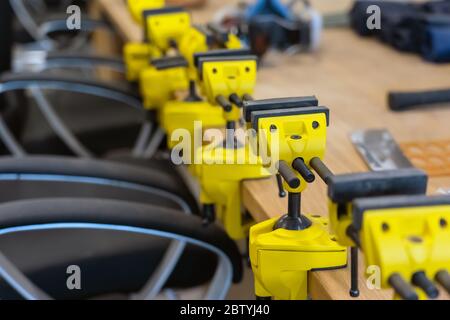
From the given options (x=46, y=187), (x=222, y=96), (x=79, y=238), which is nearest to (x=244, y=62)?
(x=222, y=96)

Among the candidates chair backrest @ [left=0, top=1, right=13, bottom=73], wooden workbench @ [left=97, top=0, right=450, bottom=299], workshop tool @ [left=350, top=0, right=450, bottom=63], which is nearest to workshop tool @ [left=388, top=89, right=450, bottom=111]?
wooden workbench @ [left=97, top=0, right=450, bottom=299]

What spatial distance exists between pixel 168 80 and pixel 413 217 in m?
0.90

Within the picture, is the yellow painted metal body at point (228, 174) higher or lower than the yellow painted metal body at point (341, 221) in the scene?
lower

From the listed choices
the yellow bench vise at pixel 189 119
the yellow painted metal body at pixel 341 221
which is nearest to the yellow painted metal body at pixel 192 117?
the yellow bench vise at pixel 189 119

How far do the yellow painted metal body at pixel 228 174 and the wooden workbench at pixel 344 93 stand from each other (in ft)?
0.06

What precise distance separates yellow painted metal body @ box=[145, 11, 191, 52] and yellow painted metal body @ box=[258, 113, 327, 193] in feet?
2.10

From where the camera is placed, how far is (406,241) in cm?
54

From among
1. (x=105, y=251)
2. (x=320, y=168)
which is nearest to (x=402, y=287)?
(x=320, y=168)

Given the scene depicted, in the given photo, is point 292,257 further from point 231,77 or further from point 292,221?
point 231,77

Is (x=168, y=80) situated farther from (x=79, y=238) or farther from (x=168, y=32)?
(x=79, y=238)

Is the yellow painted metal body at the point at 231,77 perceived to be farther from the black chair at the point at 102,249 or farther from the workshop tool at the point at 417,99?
the workshop tool at the point at 417,99

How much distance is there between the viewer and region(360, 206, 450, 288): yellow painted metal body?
539 millimetres

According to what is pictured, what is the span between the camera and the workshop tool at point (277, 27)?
157 centimetres

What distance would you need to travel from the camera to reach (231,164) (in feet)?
3.16
